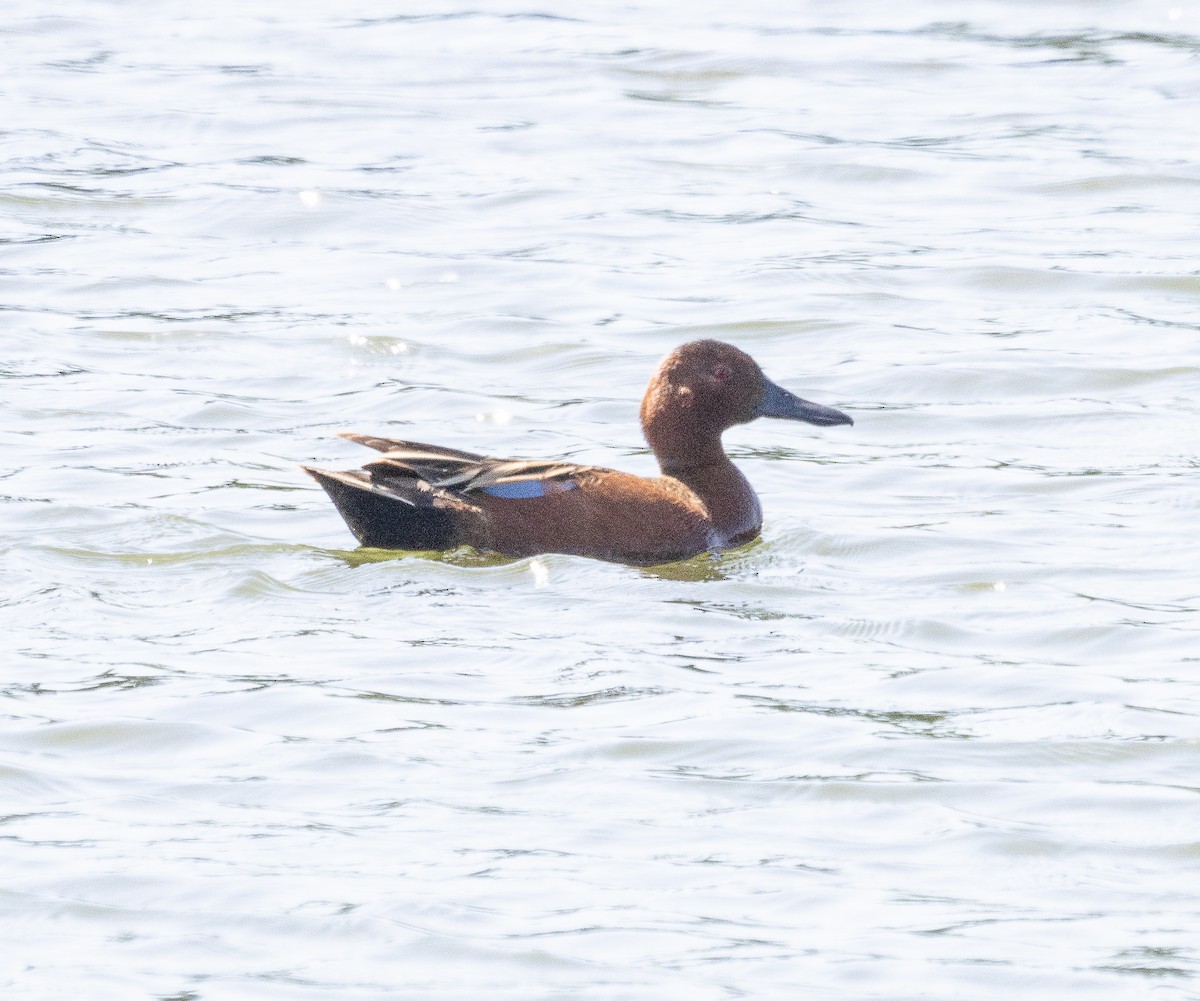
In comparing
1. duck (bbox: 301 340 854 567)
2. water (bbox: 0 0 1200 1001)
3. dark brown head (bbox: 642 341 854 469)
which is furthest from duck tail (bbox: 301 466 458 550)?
dark brown head (bbox: 642 341 854 469)

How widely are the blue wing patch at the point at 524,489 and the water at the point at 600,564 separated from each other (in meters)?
0.24

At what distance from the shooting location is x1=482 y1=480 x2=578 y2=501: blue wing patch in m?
8.85

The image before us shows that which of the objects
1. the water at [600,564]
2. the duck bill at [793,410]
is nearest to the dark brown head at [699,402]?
the duck bill at [793,410]

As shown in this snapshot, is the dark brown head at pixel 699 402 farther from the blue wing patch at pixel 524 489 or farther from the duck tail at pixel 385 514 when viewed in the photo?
the duck tail at pixel 385 514

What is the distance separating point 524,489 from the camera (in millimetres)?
Answer: 8859

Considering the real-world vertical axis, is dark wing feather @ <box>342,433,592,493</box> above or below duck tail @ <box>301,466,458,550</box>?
above

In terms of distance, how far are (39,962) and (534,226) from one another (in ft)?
32.4

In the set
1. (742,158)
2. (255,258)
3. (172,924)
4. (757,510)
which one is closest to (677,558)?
(757,510)

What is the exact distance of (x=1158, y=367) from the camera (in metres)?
11.9

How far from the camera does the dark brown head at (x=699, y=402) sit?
9.34 metres

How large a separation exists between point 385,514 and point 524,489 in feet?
1.63

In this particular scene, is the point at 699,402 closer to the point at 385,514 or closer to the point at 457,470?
the point at 457,470

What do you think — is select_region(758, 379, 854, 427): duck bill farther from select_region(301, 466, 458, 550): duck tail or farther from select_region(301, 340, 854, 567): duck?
select_region(301, 466, 458, 550): duck tail

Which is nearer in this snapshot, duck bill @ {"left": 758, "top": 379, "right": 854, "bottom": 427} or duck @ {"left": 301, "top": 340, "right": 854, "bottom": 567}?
duck @ {"left": 301, "top": 340, "right": 854, "bottom": 567}
